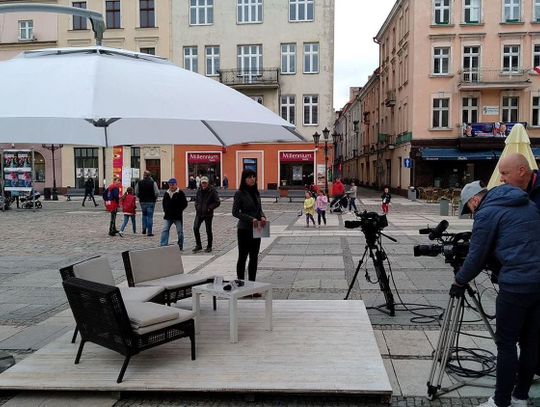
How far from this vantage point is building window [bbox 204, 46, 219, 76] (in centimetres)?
4047

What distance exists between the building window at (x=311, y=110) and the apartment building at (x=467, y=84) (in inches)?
262

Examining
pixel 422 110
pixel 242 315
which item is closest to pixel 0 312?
pixel 242 315

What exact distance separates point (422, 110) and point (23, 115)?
35.0 m

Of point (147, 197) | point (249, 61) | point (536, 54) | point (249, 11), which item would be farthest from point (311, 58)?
point (147, 197)

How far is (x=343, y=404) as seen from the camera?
163 inches

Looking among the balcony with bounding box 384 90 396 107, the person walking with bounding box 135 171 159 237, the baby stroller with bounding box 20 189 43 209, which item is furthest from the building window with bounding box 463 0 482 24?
the baby stroller with bounding box 20 189 43 209

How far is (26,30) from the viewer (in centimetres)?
4178

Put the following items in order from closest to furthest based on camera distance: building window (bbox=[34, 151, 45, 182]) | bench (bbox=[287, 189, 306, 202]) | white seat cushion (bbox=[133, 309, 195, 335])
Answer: white seat cushion (bbox=[133, 309, 195, 335]) < bench (bbox=[287, 189, 306, 202]) < building window (bbox=[34, 151, 45, 182])

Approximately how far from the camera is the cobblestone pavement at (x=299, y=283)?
4.32 m

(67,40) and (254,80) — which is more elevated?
(67,40)

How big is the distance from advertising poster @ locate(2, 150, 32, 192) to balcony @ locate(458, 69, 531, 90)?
26.7 meters

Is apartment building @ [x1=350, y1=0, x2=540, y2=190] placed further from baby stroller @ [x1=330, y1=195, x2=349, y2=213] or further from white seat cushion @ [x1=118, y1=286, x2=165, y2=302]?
white seat cushion @ [x1=118, y1=286, x2=165, y2=302]

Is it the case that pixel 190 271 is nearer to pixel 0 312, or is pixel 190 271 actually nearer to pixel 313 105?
pixel 0 312

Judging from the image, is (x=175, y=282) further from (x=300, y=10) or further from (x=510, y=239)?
(x=300, y=10)
